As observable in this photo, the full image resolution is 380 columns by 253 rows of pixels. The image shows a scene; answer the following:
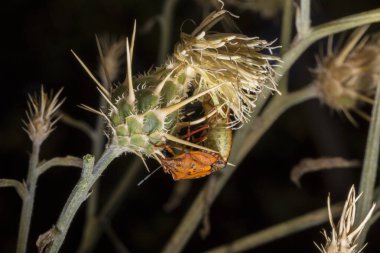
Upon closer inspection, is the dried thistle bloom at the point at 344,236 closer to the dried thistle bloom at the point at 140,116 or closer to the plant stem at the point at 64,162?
the dried thistle bloom at the point at 140,116

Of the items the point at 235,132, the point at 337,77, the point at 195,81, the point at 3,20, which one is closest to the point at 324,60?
the point at 337,77

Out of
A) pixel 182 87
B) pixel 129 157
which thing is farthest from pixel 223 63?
pixel 129 157

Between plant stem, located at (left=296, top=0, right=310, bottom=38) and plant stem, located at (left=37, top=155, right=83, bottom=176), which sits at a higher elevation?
plant stem, located at (left=296, top=0, right=310, bottom=38)

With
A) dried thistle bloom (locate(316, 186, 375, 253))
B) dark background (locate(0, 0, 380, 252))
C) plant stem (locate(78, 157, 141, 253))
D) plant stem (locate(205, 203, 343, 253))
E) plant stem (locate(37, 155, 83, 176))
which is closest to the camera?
dried thistle bloom (locate(316, 186, 375, 253))

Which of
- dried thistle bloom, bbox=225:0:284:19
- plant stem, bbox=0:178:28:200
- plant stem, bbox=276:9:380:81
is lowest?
plant stem, bbox=0:178:28:200

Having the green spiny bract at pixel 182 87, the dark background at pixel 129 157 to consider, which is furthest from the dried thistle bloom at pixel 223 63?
the dark background at pixel 129 157

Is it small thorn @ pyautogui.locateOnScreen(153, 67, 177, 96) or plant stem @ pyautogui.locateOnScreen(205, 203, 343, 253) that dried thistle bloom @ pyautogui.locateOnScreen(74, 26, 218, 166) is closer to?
small thorn @ pyautogui.locateOnScreen(153, 67, 177, 96)

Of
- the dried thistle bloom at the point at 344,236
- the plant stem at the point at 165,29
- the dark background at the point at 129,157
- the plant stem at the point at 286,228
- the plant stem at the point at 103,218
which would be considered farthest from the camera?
the dark background at the point at 129,157

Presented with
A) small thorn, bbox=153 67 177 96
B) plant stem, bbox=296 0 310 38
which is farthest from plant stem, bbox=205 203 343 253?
small thorn, bbox=153 67 177 96
